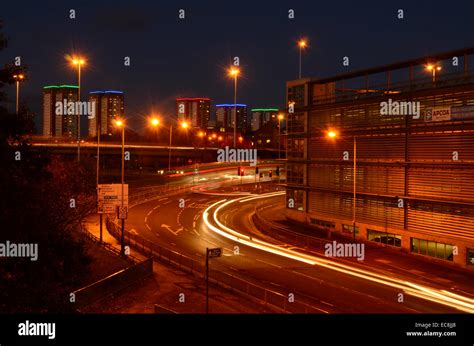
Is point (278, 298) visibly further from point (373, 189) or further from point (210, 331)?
point (373, 189)

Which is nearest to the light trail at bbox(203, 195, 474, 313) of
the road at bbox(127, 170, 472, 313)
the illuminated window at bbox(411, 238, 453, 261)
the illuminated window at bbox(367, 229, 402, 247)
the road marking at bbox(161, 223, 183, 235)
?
the road at bbox(127, 170, 472, 313)

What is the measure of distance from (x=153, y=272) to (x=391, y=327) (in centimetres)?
1929

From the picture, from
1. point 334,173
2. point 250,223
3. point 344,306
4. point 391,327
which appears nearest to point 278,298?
point 344,306

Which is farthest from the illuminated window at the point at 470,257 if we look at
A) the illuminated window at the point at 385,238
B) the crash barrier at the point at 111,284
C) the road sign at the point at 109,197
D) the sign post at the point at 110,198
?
the road sign at the point at 109,197

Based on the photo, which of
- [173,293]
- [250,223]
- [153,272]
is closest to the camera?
[173,293]

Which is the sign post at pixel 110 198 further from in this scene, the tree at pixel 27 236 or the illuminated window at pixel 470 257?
the illuminated window at pixel 470 257

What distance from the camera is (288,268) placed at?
27078 millimetres

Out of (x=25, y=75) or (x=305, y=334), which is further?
(x=25, y=75)

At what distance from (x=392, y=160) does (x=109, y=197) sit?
752 inches

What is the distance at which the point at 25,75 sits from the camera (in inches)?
474

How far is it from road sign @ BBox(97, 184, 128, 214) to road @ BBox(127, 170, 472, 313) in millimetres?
5725

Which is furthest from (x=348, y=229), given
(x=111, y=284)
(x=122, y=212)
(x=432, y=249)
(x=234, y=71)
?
(x=111, y=284)

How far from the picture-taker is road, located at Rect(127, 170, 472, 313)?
20516 millimetres

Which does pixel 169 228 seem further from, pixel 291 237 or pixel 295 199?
pixel 295 199
